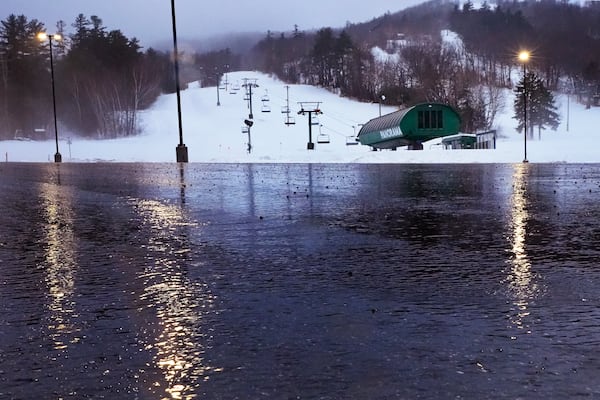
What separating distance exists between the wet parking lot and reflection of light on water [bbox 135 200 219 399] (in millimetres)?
15

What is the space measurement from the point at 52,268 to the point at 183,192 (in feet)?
25.0

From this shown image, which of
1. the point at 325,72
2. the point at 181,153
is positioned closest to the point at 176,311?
the point at 181,153

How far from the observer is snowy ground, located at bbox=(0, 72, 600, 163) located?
112ft

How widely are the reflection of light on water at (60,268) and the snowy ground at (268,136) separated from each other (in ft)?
65.4

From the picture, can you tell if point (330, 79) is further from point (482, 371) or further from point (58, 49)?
point (482, 371)

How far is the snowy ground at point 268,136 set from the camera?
112ft

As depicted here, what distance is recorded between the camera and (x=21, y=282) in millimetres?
5375

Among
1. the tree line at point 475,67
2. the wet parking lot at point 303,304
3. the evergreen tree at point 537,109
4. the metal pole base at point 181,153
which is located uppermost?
the tree line at point 475,67

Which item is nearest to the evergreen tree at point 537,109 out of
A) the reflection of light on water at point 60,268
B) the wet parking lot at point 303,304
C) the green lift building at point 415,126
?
the green lift building at point 415,126

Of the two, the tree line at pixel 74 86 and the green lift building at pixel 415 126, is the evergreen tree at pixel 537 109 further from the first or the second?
the tree line at pixel 74 86

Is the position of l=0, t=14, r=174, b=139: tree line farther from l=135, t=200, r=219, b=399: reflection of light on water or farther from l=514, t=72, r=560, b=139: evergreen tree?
l=135, t=200, r=219, b=399: reflection of light on water

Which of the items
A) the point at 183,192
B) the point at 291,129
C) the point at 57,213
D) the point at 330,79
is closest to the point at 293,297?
the point at 57,213

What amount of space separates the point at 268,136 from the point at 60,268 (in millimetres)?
84285

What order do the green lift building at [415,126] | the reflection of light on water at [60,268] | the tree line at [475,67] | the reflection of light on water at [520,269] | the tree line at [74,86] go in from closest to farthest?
the reflection of light on water at [60,268], the reflection of light on water at [520,269], the green lift building at [415,126], the tree line at [74,86], the tree line at [475,67]
